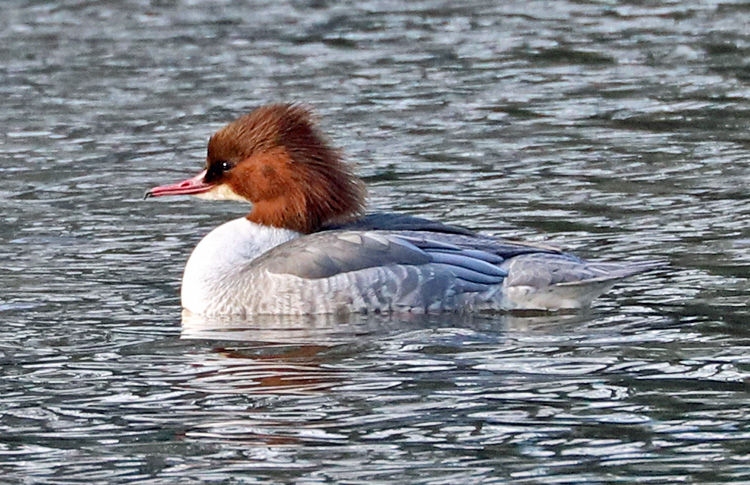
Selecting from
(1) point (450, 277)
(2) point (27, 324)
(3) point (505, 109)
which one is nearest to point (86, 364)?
(2) point (27, 324)

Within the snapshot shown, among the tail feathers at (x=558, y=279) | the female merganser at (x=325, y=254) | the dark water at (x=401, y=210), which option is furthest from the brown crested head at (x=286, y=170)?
the tail feathers at (x=558, y=279)

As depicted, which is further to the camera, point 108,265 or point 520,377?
point 108,265

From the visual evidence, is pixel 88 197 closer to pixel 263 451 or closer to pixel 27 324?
pixel 27 324

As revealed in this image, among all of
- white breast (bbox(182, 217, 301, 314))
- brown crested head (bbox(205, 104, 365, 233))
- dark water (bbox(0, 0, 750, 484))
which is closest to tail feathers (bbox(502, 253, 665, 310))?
dark water (bbox(0, 0, 750, 484))

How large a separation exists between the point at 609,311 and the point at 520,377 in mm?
1521

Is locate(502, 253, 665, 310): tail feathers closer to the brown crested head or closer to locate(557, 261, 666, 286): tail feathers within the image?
locate(557, 261, 666, 286): tail feathers

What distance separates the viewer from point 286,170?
30.7 ft

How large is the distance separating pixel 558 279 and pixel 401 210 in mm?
2841

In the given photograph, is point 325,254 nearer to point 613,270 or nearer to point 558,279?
point 558,279

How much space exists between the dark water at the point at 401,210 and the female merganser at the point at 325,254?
0.63 feet

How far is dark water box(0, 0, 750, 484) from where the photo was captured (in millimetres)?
6672

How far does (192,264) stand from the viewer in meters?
9.32

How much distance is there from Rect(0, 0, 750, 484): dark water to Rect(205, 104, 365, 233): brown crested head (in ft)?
2.54

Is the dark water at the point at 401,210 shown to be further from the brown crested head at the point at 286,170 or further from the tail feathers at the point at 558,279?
the brown crested head at the point at 286,170
